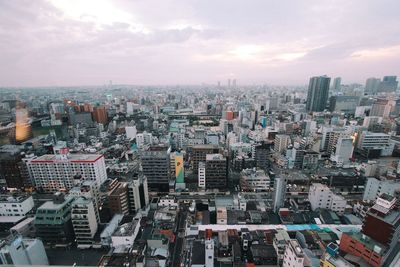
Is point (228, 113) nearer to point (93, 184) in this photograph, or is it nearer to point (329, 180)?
point (329, 180)

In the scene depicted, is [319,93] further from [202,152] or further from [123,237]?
[123,237]

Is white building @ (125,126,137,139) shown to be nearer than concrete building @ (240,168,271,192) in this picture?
No

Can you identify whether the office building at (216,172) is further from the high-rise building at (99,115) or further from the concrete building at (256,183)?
the high-rise building at (99,115)

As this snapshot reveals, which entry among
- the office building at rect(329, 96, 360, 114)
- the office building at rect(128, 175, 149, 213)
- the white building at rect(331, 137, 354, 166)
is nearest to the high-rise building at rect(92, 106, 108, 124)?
the office building at rect(128, 175, 149, 213)

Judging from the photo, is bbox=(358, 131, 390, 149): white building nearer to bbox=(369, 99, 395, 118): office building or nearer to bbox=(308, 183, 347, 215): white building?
bbox=(308, 183, 347, 215): white building

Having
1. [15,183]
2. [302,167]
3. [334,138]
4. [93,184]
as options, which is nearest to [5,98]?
[15,183]
